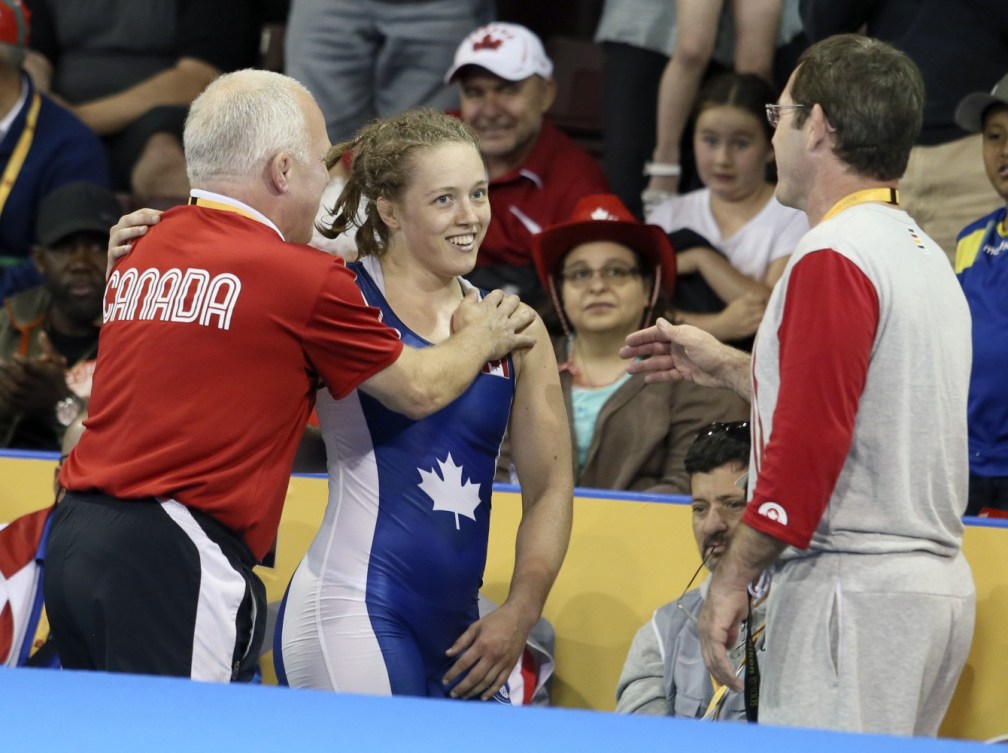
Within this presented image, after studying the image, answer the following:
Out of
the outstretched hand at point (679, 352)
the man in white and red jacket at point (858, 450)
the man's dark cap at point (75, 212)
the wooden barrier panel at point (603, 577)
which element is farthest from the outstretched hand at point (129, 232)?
the man's dark cap at point (75, 212)

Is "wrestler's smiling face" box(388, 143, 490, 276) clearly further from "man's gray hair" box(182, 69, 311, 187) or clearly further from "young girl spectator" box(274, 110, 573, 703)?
"man's gray hair" box(182, 69, 311, 187)

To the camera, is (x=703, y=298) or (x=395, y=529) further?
(x=703, y=298)

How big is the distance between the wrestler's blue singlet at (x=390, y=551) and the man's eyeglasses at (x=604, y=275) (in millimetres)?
1713

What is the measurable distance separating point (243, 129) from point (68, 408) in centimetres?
208

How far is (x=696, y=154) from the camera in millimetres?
4840

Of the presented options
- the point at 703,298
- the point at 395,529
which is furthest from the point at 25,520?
the point at 703,298

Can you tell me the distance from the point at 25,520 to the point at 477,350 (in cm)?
134

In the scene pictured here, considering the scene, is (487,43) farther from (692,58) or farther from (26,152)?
(26,152)

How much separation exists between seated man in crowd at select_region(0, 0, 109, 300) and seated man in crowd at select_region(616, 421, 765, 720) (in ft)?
10.3

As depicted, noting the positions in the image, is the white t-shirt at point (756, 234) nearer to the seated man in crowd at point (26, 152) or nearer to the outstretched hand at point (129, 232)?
the seated man in crowd at point (26, 152)

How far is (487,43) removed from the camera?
506cm

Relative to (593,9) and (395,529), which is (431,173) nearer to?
(395,529)

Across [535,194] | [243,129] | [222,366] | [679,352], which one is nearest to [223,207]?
[243,129]

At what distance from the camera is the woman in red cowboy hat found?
4.05m
